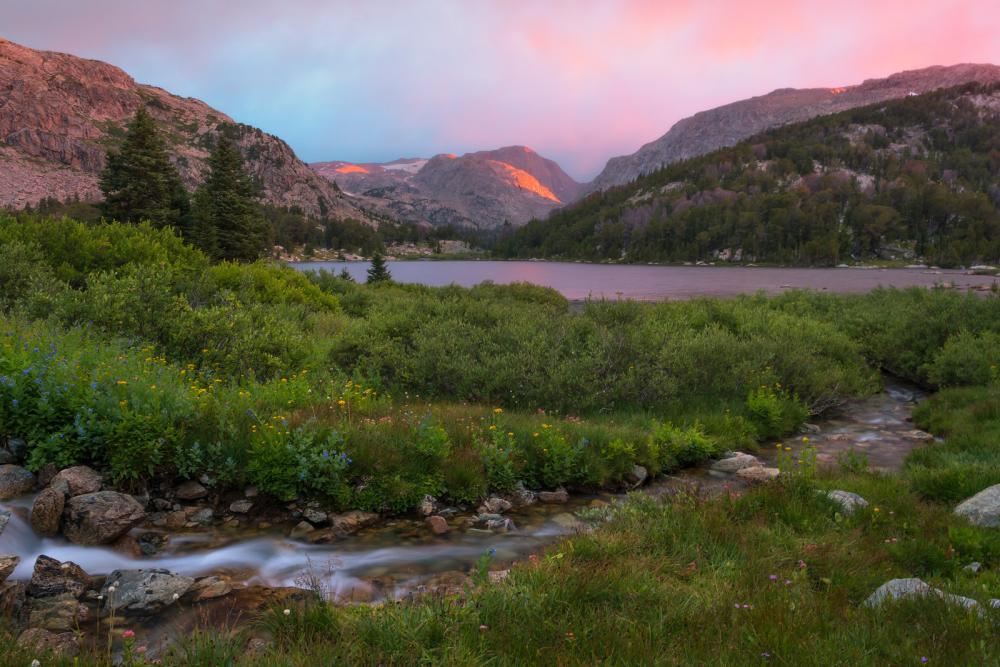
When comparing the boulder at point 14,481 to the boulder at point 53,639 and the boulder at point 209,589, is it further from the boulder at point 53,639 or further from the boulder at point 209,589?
the boulder at point 53,639

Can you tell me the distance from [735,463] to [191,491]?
9428 millimetres

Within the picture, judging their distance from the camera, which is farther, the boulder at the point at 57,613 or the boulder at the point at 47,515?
the boulder at the point at 47,515

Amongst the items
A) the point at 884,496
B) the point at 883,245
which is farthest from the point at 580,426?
the point at 883,245

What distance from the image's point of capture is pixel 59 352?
349 inches

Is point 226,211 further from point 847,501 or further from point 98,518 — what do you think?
point 847,501

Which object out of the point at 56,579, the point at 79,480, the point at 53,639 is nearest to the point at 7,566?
the point at 56,579

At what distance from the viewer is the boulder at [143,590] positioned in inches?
207

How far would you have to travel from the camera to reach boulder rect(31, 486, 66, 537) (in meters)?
6.44

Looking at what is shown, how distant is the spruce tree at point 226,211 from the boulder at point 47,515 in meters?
45.7

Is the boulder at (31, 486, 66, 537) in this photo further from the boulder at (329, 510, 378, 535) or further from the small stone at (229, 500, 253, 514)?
the boulder at (329, 510, 378, 535)

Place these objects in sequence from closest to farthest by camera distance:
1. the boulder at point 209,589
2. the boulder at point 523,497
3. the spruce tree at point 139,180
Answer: the boulder at point 209,589 < the boulder at point 523,497 < the spruce tree at point 139,180

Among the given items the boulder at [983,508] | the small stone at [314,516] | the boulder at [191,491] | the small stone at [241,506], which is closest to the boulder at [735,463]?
the boulder at [983,508]

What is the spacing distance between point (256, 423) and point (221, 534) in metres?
1.73

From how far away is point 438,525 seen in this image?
306 inches
